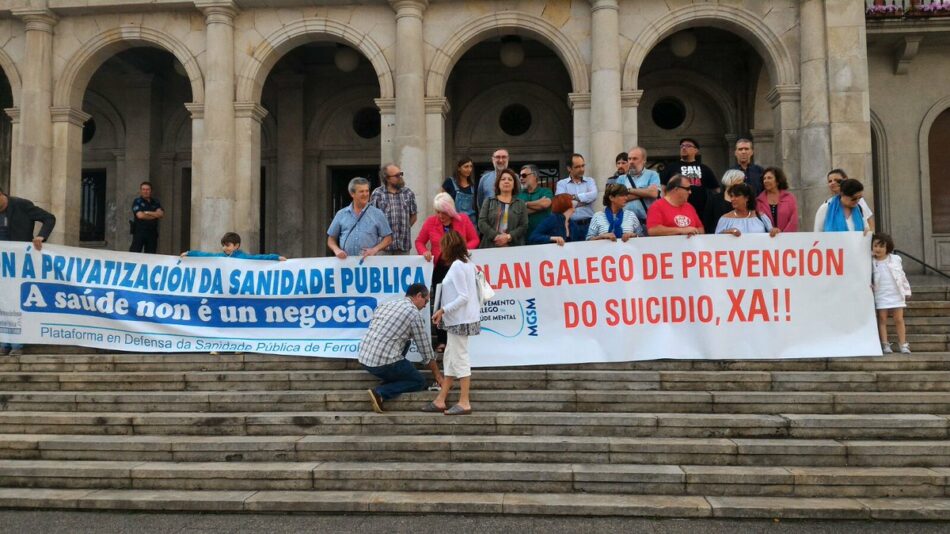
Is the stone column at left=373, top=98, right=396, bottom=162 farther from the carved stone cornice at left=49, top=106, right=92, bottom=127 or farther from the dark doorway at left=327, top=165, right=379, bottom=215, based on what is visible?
the carved stone cornice at left=49, top=106, right=92, bottom=127

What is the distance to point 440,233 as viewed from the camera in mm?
8117

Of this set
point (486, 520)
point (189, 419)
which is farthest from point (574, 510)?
point (189, 419)

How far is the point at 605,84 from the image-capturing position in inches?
480

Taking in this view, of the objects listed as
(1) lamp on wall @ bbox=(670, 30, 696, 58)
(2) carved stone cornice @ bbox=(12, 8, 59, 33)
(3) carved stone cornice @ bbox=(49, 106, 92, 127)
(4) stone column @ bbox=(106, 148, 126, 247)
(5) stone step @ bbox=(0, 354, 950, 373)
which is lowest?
(5) stone step @ bbox=(0, 354, 950, 373)

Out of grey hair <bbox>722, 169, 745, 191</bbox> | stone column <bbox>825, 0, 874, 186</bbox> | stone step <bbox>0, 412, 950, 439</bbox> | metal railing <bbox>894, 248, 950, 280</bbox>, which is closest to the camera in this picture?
stone step <bbox>0, 412, 950, 439</bbox>

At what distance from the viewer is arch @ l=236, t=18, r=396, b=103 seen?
12.9 m

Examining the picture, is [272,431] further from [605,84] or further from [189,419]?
[605,84]

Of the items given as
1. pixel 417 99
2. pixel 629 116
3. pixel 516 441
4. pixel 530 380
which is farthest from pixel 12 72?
pixel 516 441

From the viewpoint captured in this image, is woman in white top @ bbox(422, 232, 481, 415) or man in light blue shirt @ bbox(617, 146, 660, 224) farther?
man in light blue shirt @ bbox(617, 146, 660, 224)

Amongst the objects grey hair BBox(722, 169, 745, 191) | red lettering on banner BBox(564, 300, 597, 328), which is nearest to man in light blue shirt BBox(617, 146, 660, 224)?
grey hair BBox(722, 169, 745, 191)

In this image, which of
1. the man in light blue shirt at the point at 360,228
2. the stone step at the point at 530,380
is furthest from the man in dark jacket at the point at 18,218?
the man in light blue shirt at the point at 360,228

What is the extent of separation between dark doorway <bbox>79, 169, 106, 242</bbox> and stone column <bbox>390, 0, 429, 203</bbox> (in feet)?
30.2

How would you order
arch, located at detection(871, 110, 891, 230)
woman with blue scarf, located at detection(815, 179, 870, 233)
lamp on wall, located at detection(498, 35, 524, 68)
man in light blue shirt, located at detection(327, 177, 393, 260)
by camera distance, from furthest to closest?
arch, located at detection(871, 110, 891, 230) → lamp on wall, located at detection(498, 35, 524, 68) → man in light blue shirt, located at detection(327, 177, 393, 260) → woman with blue scarf, located at detection(815, 179, 870, 233)

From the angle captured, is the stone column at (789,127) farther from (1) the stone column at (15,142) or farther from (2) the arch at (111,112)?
(2) the arch at (111,112)
